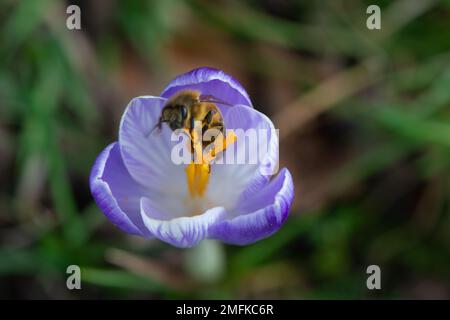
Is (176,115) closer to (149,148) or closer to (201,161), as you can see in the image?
(201,161)

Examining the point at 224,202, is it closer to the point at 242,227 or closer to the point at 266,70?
the point at 242,227

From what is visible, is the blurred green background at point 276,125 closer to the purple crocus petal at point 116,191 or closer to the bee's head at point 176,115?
the purple crocus petal at point 116,191

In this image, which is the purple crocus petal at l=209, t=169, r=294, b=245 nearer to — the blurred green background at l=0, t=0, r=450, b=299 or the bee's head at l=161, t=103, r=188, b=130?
the bee's head at l=161, t=103, r=188, b=130

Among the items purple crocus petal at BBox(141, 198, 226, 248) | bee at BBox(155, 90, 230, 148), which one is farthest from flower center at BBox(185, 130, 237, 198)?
purple crocus petal at BBox(141, 198, 226, 248)

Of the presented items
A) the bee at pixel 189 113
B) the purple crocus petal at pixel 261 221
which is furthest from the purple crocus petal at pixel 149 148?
the purple crocus petal at pixel 261 221

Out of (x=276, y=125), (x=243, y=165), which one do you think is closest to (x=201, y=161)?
(x=243, y=165)
